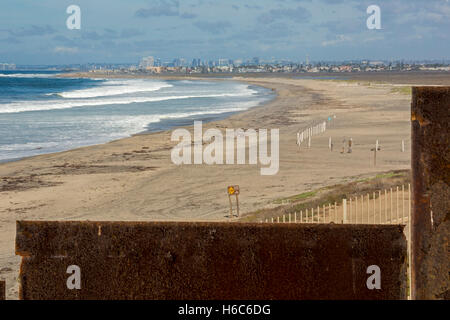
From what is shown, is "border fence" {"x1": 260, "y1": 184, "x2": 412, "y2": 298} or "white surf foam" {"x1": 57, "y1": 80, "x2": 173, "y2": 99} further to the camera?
"white surf foam" {"x1": 57, "y1": 80, "x2": 173, "y2": 99}

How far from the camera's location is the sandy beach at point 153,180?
50.5ft

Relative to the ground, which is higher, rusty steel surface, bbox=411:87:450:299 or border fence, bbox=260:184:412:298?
rusty steel surface, bbox=411:87:450:299

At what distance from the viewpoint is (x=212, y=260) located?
199cm

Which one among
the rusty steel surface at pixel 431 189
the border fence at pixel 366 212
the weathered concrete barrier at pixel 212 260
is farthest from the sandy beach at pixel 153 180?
the rusty steel surface at pixel 431 189

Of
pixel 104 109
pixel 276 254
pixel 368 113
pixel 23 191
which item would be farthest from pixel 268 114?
pixel 276 254

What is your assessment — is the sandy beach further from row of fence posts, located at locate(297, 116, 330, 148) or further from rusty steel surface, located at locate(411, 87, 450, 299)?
rusty steel surface, located at locate(411, 87, 450, 299)

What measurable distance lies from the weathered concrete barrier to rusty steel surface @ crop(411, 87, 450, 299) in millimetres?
71

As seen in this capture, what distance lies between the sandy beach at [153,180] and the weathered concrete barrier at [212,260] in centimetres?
790

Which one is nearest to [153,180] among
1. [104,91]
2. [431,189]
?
[431,189]

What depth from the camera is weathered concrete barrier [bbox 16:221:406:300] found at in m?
1.97

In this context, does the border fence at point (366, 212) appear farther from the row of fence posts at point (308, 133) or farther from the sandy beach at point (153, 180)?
the row of fence posts at point (308, 133)

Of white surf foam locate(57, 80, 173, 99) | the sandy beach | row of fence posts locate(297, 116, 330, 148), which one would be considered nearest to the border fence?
the sandy beach

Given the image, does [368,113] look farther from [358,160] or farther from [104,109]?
[104,109]

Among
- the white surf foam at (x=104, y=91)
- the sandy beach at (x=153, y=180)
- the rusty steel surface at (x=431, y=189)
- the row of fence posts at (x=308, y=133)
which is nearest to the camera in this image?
the rusty steel surface at (x=431, y=189)
